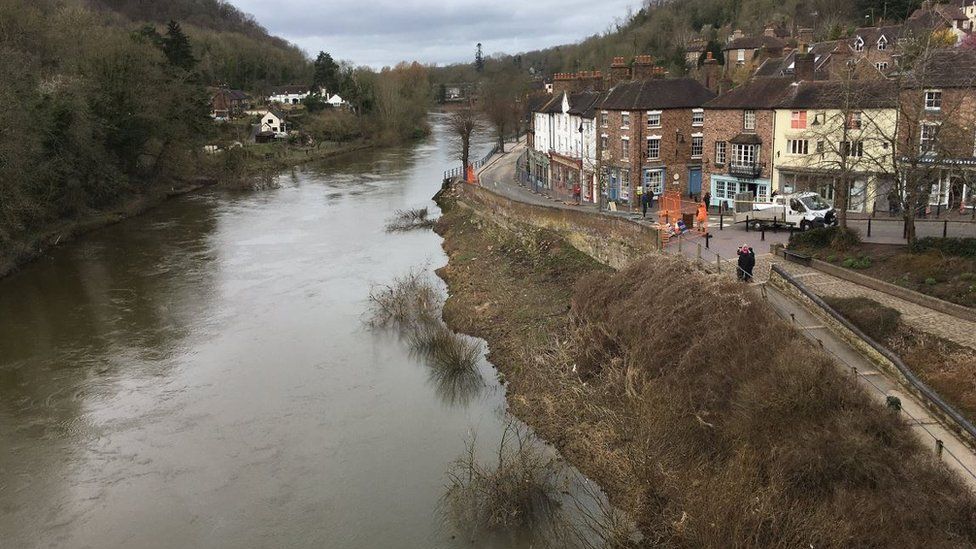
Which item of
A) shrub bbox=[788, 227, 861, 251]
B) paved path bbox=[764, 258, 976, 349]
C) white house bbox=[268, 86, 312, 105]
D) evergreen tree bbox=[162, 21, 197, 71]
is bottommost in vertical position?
paved path bbox=[764, 258, 976, 349]

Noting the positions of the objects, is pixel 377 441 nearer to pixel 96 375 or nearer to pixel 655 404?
pixel 655 404

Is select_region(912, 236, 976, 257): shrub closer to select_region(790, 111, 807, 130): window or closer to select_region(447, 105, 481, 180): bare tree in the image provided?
select_region(790, 111, 807, 130): window

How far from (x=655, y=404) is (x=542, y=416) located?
4.55m

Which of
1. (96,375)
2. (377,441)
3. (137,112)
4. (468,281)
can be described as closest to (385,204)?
(137,112)

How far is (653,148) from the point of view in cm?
3431

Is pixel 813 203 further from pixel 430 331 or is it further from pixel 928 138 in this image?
pixel 430 331

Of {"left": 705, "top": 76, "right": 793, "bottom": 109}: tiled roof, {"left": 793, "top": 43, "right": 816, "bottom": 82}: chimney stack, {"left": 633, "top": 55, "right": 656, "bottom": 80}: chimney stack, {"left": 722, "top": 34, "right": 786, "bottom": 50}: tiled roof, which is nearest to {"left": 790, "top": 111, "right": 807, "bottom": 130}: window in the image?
{"left": 705, "top": 76, "right": 793, "bottom": 109}: tiled roof

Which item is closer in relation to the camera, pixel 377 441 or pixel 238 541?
pixel 238 541

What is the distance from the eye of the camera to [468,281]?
27547mm

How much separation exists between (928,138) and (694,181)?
43.1ft

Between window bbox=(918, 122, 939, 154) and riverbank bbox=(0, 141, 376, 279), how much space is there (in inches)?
1300

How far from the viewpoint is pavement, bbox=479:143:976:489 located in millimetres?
11516

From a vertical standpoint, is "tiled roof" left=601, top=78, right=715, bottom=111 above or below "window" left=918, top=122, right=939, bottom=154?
above

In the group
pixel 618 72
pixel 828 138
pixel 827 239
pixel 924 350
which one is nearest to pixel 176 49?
pixel 618 72
